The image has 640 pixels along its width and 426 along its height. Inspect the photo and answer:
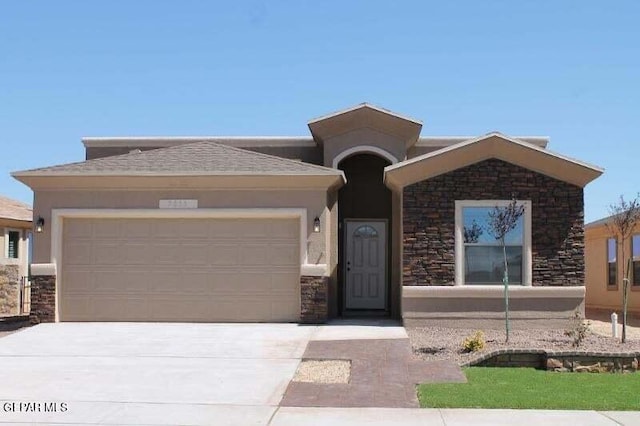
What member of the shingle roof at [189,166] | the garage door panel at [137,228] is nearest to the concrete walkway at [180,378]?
the garage door panel at [137,228]

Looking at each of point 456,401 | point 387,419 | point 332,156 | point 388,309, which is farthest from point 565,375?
point 332,156

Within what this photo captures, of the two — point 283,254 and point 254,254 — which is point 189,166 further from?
point 283,254

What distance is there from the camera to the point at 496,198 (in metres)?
15.6

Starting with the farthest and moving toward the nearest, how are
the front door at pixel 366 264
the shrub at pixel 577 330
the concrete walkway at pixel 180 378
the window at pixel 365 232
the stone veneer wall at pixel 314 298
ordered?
the window at pixel 365 232
the front door at pixel 366 264
the stone veneer wall at pixel 314 298
the shrub at pixel 577 330
the concrete walkway at pixel 180 378

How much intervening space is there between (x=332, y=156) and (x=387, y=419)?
424 inches

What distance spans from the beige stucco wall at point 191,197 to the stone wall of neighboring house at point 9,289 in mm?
6034

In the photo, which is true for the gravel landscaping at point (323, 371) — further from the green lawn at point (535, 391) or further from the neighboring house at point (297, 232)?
the neighboring house at point (297, 232)

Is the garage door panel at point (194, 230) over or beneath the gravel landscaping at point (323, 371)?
over

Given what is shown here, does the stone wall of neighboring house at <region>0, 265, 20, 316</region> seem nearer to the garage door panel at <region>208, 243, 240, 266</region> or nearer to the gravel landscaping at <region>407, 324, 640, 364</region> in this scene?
the garage door panel at <region>208, 243, 240, 266</region>

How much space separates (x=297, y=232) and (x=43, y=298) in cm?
575

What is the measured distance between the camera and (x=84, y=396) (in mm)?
9492

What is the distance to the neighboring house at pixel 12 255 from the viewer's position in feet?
72.4

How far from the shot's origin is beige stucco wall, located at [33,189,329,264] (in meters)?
16.4

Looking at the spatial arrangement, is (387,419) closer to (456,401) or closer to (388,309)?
(456,401)
